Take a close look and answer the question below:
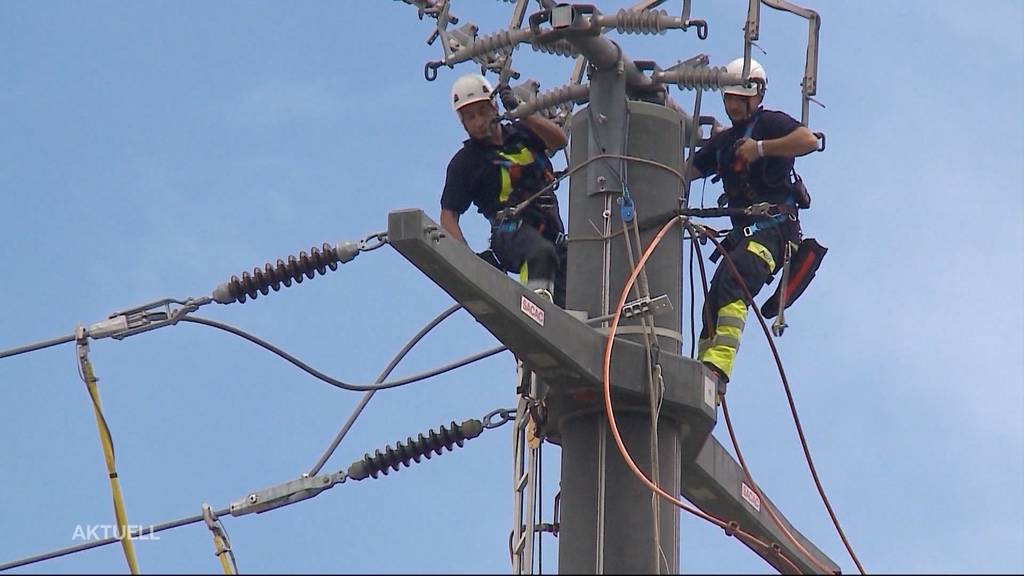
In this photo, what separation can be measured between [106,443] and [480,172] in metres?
2.74

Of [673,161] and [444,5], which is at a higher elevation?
[444,5]

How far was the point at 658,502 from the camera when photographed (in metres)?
10.7

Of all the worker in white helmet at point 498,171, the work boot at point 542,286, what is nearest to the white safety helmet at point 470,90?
the worker in white helmet at point 498,171

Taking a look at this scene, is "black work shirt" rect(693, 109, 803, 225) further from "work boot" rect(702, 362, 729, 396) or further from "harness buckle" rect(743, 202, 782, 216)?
"work boot" rect(702, 362, 729, 396)

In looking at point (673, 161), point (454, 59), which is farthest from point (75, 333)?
point (673, 161)

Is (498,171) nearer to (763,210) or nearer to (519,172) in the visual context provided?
(519,172)

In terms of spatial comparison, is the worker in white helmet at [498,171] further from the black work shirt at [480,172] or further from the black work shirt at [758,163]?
the black work shirt at [758,163]

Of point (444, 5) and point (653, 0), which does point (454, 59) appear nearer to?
point (444, 5)

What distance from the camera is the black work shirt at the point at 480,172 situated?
1250cm

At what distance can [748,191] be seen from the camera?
12.4 meters

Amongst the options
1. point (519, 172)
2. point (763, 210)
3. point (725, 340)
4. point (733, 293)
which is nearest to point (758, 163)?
point (763, 210)

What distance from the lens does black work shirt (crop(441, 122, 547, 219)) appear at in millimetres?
12500

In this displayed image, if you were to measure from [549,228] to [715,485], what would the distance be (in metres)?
1.67

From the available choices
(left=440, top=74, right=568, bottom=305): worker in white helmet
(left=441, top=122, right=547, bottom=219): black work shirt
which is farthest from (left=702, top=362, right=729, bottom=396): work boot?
(left=441, top=122, right=547, bottom=219): black work shirt
